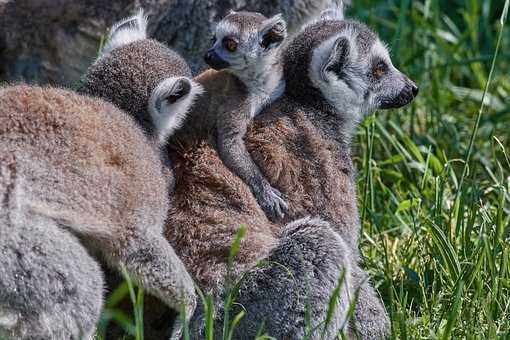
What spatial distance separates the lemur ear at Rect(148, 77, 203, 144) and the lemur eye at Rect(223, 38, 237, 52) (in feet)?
0.88

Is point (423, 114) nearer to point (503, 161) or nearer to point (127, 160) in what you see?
point (503, 161)

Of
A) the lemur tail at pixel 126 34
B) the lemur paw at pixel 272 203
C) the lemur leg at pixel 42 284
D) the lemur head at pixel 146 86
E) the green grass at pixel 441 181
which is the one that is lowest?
the green grass at pixel 441 181

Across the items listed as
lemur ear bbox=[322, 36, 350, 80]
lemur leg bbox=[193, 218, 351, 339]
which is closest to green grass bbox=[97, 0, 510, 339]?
lemur leg bbox=[193, 218, 351, 339]

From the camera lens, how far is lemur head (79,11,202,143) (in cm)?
543

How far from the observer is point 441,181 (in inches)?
256

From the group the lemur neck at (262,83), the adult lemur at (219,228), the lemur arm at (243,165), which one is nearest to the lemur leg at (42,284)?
the adult lemur at (219,228)

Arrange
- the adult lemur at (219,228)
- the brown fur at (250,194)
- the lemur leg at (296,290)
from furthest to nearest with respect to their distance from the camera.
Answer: the brown fur at (250,194)
the adult lemur at (219,228)
the lemur leg at (296,290)

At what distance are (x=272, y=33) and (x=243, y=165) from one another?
738mm

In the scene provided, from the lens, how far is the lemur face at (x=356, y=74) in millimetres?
5820

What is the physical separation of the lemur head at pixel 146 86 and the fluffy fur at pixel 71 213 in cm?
23

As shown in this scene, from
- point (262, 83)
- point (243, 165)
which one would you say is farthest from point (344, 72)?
point (243, 165)

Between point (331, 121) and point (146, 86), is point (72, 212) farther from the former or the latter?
point (331, 121)

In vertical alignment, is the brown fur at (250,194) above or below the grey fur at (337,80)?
below

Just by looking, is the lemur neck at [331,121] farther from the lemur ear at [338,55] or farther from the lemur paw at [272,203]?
the lemur paw at [272,203]
